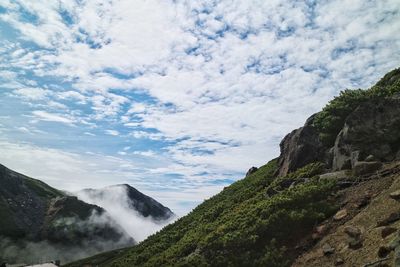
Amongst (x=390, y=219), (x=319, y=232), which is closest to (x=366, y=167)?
(x=319, y=232)

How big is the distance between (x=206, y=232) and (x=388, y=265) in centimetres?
1912

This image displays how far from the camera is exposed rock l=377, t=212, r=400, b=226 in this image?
55.2ft

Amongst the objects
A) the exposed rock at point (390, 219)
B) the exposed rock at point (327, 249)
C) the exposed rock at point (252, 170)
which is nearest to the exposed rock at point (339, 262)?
the exposed rock at point (327, 249)

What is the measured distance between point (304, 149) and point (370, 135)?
856 cm

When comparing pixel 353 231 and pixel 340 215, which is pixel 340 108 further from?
pixel 353 231

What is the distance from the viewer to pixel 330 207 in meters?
22.2

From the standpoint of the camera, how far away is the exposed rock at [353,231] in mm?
17734

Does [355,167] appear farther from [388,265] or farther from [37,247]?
[37,247]

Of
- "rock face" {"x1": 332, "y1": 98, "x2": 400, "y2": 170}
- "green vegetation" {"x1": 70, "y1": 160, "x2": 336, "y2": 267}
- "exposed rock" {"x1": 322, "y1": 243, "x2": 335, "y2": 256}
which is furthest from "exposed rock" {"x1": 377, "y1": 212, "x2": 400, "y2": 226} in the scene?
"rock face" {"x1": 332, "y1": 98, "x2": 400, "y2": 170}

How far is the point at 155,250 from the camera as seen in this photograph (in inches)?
1491

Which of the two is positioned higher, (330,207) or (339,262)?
(330,207)

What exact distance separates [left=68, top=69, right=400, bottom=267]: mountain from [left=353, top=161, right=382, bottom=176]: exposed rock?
2.4 inches

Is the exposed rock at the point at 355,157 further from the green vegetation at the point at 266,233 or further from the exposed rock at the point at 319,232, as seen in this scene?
the exposed rock at the point at 319,232

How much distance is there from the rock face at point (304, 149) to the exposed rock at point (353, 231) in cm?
1576
